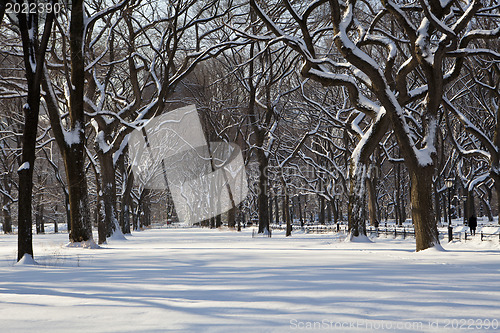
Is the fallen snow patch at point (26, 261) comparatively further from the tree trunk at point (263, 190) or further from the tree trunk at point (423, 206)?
the tree trunk at point (263, 190)

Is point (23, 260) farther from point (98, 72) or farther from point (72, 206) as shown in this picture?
point (98, 72)

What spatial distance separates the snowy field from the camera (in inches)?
227

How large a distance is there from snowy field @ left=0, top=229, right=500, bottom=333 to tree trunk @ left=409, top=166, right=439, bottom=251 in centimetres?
323

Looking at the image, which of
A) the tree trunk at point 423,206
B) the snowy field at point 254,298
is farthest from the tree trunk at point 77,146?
the tree trunk at point 423,206

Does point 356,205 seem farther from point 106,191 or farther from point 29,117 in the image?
point 29,117

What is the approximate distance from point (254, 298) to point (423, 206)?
370 inches

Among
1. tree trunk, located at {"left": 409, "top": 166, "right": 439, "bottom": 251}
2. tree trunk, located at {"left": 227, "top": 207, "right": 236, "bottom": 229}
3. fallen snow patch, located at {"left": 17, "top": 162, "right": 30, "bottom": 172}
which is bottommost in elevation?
tree trunk, located at {"left": 227, "top": 207, "right": 236, "bottom": 229}

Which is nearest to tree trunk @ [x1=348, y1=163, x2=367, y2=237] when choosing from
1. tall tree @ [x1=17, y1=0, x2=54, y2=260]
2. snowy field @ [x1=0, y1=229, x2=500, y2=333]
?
snowy field @ [x1=0, y1=229, x2=500, y2=333]

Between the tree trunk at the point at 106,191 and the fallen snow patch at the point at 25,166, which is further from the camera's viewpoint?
the tree trunk at the point at 106,191

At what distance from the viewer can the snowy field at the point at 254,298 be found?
5.77m

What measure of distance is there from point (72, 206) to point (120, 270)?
289 inches

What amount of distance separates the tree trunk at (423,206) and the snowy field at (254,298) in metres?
3.23

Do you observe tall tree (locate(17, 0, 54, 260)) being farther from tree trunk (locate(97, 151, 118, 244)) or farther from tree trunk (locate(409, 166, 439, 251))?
tree trunk (locate(97, 151, 118, 244))

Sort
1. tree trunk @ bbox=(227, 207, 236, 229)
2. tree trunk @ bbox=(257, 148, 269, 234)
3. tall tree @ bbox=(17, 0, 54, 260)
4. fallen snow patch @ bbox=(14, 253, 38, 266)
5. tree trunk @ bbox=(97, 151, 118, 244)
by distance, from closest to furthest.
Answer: tall tree @ bbox=(17, 0, 54, 260) < fallen snow patch @ bbox=(14, 253, 38, 266) < tree trunk @ bbox=(97, 151, 118, 244) < tree trunk @ bbox=(257, 148, 269, 234) < tree trunk @ bbox=(227, 207, 236, 229)
